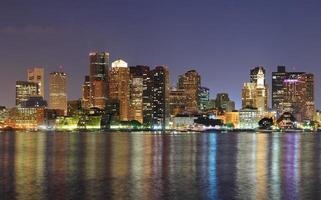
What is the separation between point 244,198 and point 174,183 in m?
9.35

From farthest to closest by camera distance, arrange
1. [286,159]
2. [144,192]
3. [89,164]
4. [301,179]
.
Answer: [286,159] → [89,164] → [301,179] → [144,192]

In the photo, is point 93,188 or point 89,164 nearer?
point 93,188

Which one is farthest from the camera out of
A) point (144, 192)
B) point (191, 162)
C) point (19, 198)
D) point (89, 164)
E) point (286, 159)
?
point (286, 159)

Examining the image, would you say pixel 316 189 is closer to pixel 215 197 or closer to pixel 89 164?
pixel 215 197

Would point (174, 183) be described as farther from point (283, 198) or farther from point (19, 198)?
point (19, 198)

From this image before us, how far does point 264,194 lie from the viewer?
48.2 meters

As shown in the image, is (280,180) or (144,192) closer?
(144,192)

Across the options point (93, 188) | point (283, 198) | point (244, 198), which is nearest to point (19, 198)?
point (93, 188)

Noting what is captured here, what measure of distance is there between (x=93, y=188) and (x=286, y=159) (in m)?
41.4

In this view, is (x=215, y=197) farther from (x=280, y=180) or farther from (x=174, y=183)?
(x=280, y=180)

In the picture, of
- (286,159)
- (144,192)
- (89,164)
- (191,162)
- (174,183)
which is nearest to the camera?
(144,192)

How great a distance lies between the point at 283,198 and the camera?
153 ft

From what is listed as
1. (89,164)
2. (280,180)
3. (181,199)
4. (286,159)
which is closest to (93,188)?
(181,199)

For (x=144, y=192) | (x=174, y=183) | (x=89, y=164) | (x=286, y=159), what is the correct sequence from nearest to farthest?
(x=144, y=192), (x=174, y=183), (x=89, y=164), (x=286, y=159)
